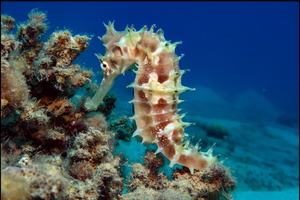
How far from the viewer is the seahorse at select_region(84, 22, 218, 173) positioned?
3705mm

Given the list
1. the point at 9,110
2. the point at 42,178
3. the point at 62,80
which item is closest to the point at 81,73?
the point at 62,80

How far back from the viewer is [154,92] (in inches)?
144

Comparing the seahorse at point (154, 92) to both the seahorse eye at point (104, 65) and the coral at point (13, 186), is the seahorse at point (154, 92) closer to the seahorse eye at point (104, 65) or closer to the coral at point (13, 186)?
the seahorse eye at point (104, 65)

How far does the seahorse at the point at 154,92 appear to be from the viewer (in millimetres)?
3705

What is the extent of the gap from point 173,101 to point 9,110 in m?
2.33

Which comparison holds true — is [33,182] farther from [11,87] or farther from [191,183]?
[191,183]

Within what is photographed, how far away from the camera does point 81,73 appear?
3.56m

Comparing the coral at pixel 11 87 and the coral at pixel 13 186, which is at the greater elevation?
the coral at pixel 11 87

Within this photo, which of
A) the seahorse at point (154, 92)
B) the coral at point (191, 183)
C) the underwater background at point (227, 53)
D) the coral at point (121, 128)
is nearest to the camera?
the coral at point (191, 183)

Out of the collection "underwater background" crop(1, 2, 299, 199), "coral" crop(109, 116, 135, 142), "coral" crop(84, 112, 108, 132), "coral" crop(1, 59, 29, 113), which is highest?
"underwater background" crop(1, 2, 299, 199)

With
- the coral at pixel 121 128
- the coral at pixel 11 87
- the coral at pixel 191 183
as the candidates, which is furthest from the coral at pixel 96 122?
the coral at pixel 11 87

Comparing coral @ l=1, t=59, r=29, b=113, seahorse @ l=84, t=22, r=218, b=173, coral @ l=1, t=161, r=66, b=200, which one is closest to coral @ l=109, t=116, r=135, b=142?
seahorse @ l=84, t=22, r=218, b=173

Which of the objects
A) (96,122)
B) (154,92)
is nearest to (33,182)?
(96,122)

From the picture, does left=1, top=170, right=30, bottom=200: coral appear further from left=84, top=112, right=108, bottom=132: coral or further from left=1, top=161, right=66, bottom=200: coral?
left=84, top=112, right=108, bottom=132: coral
